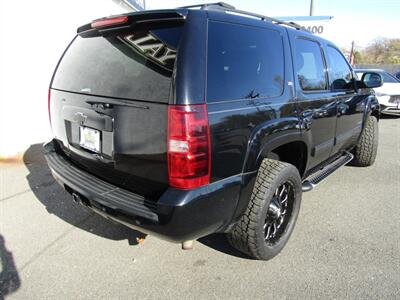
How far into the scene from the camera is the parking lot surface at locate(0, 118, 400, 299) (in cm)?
236

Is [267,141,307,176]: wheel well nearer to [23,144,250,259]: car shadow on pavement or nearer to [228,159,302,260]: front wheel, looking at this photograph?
[228,159,302,260]: front wheel

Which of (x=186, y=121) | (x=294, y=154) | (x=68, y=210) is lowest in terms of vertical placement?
(x=68, y=210)

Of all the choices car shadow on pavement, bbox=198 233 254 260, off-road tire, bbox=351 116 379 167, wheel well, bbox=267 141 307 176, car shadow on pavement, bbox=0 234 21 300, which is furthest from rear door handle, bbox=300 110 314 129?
car shadow on pavement, bbox=0 234 21 300

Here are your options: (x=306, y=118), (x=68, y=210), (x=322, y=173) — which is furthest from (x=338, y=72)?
(x=68, y=210)

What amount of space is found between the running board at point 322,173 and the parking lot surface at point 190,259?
15.6 inches

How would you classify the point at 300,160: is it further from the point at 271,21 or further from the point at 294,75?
the point at 271,21

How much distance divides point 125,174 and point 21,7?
14.3 ft

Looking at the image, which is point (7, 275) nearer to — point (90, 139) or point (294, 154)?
point (90, 139)

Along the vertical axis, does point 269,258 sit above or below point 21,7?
below

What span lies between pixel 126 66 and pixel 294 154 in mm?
1811

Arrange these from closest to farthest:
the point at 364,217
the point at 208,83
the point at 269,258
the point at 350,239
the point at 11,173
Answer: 1. the point at 208,83
2. the point at 269,258
3. the point at 350,239
4. the point at 364,217
5. the point at 11,173

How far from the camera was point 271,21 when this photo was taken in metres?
2.69

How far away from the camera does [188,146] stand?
1.81 meters

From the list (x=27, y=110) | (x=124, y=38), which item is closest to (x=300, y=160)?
(x=124, y=38)
